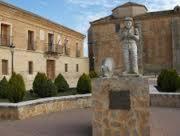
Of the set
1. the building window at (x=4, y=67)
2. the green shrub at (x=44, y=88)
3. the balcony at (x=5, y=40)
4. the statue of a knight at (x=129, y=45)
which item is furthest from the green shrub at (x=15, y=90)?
the balcony at (x=5, y=40)

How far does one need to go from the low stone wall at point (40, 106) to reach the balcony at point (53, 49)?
792 inches

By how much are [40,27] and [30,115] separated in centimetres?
2154

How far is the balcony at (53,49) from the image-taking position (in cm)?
3184

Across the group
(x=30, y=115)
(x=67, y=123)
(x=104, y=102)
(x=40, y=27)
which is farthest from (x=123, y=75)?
(x=40, y=27)

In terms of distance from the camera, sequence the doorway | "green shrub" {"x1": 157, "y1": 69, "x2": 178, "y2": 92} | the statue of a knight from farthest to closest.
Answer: the doorway
"green shrub" {"x1": 157, "y1": 69, "x2": 178, "y2": 92}
the statue of a knight

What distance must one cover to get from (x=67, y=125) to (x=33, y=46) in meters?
21.6

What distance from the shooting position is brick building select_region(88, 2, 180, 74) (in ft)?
123

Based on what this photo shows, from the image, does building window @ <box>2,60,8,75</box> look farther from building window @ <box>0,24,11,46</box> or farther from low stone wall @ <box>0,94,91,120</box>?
low stone wall @ <box>0,94,91,120</box>

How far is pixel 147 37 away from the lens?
3912 cm

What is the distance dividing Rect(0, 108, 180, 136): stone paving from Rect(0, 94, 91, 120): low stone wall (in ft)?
1.00

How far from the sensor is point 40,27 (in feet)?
99.5

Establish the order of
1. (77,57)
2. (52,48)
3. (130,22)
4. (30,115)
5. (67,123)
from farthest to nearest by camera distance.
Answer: (77,57), (52,48), (30,115), (67,123), (130,22)

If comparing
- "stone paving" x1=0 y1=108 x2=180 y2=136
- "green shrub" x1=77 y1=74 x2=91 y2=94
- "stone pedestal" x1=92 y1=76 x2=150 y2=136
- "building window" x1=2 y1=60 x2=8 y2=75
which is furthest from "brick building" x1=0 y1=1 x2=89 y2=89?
"stone pedestal" x1=92 y1=76 x2=150 y2=136

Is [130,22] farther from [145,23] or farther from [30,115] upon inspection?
[145,23]
